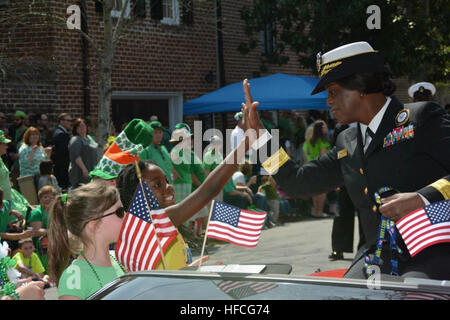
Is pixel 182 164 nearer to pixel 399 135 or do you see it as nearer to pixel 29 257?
pixel 29 257

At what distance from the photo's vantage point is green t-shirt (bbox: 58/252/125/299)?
324 cm

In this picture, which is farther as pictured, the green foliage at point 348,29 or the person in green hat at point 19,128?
the green foliage at point 348,29

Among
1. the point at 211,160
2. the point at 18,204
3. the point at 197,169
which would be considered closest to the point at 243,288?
the point at 18,204

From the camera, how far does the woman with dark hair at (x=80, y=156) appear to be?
11.1 metres

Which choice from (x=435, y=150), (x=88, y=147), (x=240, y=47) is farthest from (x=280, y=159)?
(x=240, y=47)

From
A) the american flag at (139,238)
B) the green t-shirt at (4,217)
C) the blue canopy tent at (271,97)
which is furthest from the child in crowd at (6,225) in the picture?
the blue canopy tent at (271,97)

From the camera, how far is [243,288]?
2465 mm

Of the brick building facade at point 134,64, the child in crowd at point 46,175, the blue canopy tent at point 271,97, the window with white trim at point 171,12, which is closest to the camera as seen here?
the child in crowd at point 46,175

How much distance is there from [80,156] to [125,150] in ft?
23.1

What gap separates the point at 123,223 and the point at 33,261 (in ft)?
16.1

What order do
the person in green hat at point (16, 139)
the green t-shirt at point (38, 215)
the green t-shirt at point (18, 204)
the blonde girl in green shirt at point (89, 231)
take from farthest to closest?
the person in green hat at point (16, 139) < the green t-shirt at point (18, 204) < the green t-shirt at point (38, 215) < the blonde girl in green shirt at point (89, 231)

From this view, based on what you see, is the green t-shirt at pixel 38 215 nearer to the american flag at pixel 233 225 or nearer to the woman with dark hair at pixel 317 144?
the american flag at pixel 233 225
